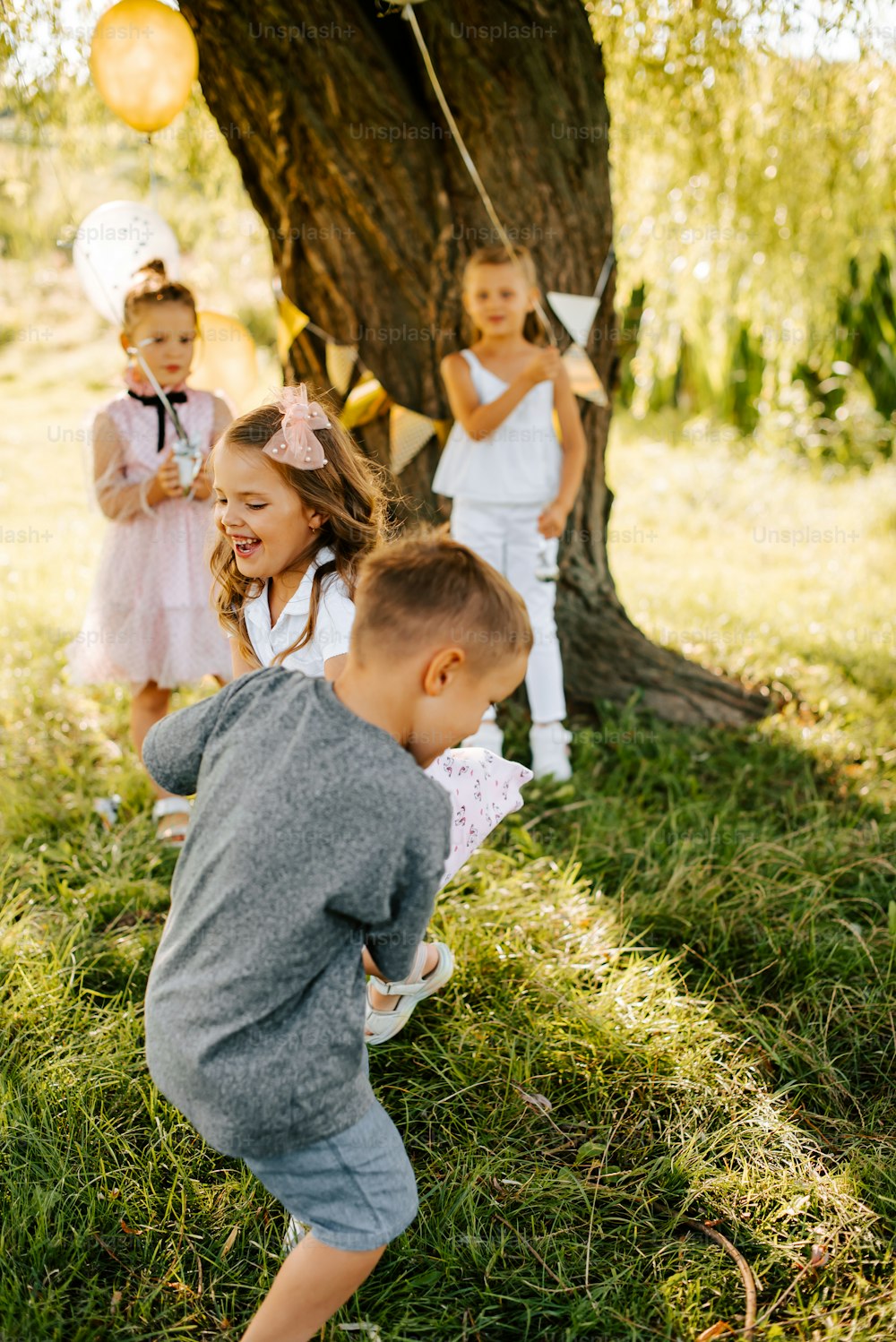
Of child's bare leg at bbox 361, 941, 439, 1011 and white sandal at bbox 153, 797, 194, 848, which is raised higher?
child's bare leg at bbox 361, 941, 439, 1011

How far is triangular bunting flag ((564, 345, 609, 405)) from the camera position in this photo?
11.8 ft

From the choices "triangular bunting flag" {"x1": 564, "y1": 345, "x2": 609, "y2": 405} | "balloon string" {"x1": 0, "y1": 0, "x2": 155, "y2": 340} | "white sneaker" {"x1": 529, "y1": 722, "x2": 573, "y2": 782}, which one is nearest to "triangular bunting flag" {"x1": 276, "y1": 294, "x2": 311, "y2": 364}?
"balloon string" {"x1": 0, "y1": 0, "x2": 155, "y2": 340}

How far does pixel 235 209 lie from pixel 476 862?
434cm

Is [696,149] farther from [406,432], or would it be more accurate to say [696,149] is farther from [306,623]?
[306,623]

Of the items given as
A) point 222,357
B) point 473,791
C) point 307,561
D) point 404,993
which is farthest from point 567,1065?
point 222,357

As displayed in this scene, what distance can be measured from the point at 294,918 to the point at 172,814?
76.5 inches

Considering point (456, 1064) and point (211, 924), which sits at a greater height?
point (211, 924)

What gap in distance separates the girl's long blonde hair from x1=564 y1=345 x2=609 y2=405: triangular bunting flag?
154cm

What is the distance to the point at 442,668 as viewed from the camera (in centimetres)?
143

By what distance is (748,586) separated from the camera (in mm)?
5734

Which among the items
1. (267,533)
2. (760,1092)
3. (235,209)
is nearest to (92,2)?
(235,209)

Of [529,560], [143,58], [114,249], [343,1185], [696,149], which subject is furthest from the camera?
[696,149]

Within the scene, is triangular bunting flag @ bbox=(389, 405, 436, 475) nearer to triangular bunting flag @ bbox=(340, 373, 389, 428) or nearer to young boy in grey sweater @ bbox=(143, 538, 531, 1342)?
triangular bunting flag @ bbox=(340, 373, 389, 428)

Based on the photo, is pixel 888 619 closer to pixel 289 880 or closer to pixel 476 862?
pixel 476 862
